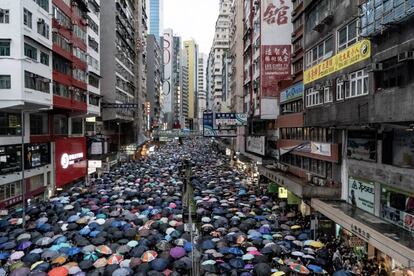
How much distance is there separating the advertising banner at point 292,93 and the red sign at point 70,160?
20.8m

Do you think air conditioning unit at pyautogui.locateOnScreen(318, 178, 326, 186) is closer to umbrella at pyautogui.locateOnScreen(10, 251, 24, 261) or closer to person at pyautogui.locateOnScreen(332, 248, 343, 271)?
person at pyautogui.locateOnScreen(332, 248, 343, 271)

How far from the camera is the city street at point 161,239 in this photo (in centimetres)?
1797

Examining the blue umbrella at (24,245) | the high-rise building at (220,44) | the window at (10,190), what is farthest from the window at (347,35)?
the high-rise building at (220,44)

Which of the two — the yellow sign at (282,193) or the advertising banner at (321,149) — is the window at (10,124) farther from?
the advertising banner at (321,149)

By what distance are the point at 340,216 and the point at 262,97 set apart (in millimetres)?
23061

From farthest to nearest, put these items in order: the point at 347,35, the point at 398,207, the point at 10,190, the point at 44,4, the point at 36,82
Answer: the point at 44,4 < the point at 36,82 < the point at 10,190 < the point at 347,35 < the point at 398,207

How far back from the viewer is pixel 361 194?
21.0 meters

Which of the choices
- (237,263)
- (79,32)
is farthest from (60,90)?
(237,263)

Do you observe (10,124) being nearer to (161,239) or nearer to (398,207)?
(161,239)

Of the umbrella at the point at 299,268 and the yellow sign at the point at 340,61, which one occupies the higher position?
the yellow sign at the point at 340,61

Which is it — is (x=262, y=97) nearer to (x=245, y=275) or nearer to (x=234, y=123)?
(x=234, y=123)

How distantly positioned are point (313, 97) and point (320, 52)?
2872mm

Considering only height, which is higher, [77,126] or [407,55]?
[407,55]

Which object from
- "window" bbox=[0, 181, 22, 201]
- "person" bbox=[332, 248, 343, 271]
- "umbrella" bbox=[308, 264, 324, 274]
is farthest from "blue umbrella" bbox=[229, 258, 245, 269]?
"window" bbox=[0, 181, 22, 201]
